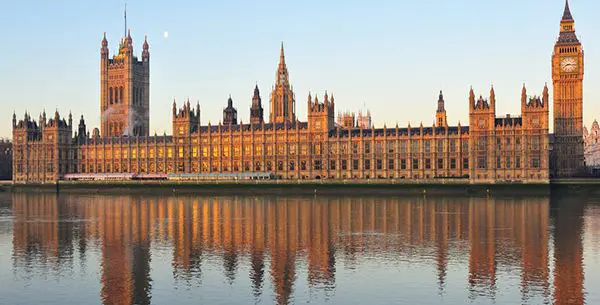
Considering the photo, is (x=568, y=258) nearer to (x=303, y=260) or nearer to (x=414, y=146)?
(x=303, y=260)

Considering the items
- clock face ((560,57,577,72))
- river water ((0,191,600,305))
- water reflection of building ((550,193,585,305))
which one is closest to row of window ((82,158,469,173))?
clock face ((560,57,577,72))

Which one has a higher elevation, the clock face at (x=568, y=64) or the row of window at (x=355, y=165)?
the clock face at (x=568, y=64)

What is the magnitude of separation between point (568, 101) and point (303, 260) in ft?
455

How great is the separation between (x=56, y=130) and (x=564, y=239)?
156 m

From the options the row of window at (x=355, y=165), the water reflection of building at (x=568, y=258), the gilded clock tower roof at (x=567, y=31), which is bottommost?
the water reflection of building at (x=568, y=258)

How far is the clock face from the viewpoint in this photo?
555 ft

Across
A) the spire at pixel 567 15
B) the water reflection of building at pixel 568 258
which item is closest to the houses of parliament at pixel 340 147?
the spire at pixel 567 15

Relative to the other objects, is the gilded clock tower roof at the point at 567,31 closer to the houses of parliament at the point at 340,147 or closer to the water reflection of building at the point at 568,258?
the houses of parliament at the point at 340,147

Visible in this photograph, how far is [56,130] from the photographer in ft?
620

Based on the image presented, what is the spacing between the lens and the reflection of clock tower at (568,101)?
167 metres

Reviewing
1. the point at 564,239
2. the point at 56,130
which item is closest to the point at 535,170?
the point at 564,239

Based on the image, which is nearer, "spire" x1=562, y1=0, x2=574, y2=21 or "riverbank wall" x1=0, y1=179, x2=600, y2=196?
"riverbank wall" x1=0, y1=179, x2=600, y2=196

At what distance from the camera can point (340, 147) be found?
538 ft

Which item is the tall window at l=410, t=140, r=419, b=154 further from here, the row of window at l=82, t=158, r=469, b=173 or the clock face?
the clock face
